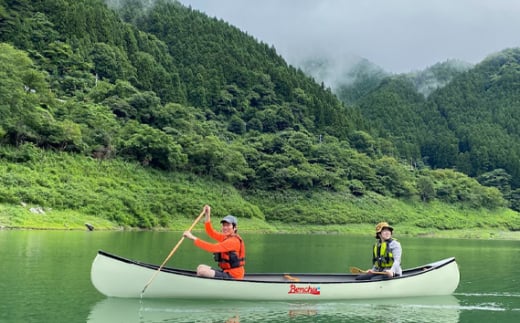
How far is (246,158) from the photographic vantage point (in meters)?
87.8

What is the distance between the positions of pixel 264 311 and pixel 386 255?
15.7 ft

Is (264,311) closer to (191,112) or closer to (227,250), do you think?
(227,250)

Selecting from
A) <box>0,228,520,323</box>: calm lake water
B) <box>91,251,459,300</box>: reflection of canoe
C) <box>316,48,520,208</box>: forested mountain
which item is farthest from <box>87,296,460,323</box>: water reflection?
<box>316,48,520,208</box>: forested mountain

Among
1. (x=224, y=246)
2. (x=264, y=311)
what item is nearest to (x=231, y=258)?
(x=224, y=246)

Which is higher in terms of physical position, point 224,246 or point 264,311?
point 224,246

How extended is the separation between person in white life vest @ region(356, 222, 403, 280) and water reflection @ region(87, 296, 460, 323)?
0.93m

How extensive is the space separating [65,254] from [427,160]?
145009 mm

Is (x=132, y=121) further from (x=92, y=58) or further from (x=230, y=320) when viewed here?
(x=230, y=320)

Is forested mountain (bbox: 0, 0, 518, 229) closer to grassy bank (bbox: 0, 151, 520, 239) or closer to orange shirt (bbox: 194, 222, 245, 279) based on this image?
grassy bank (bbox: 0, 151, 520, 239)

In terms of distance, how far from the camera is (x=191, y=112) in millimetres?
100000

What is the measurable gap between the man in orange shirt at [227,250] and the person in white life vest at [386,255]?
453cm

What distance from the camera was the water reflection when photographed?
13148mm

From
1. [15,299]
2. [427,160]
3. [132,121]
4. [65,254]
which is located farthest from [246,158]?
[427,160]

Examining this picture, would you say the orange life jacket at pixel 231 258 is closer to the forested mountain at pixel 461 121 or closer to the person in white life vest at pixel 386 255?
the person in white life vest at pixel 386 255
